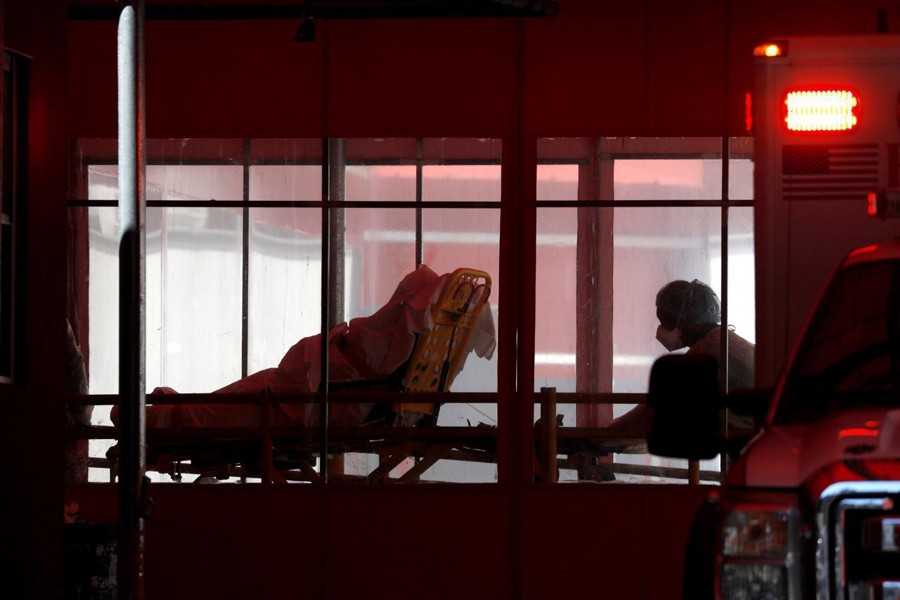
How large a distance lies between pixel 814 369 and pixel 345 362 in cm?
634

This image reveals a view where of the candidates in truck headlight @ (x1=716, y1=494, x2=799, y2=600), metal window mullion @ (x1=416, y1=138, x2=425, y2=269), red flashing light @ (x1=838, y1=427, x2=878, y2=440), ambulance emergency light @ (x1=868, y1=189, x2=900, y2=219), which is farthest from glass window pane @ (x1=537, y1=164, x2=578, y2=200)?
truck headlight @ (x1=716, y1=494, x2=799, y2=600)

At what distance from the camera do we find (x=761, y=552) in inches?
166

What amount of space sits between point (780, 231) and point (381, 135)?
5247 millimetres

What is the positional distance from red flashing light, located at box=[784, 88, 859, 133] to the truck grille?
240 centimetres

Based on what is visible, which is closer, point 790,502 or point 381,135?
point 790,502

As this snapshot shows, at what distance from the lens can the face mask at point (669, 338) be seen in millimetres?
11133

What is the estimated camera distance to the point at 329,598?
11.1 meters

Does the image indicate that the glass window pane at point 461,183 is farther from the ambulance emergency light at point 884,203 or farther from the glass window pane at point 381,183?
the ambulance emergency light at point 884,203

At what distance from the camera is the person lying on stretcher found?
1112cm

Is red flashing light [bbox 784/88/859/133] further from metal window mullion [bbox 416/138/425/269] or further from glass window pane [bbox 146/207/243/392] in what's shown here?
glass window pane [bbox 146/207/243/392]

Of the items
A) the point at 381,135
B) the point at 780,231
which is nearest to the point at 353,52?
the point at 381,135

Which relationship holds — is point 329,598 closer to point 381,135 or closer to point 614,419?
point 614,419

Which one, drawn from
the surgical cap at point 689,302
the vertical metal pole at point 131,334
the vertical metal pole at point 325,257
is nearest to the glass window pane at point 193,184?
the vertical metal pole at point 325,257

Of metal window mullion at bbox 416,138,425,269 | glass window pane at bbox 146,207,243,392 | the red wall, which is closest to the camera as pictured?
the red wall
